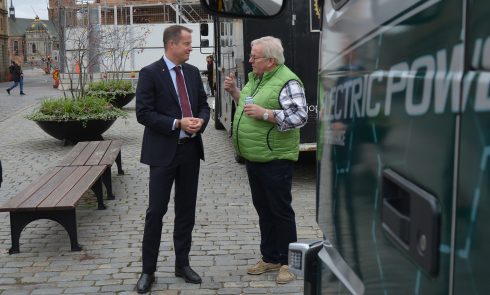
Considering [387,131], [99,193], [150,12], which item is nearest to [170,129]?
[99,193]

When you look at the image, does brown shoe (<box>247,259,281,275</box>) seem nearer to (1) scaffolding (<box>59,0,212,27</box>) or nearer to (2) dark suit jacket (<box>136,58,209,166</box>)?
(2) dark suit jacket (<box>136,58,209,166</box>)

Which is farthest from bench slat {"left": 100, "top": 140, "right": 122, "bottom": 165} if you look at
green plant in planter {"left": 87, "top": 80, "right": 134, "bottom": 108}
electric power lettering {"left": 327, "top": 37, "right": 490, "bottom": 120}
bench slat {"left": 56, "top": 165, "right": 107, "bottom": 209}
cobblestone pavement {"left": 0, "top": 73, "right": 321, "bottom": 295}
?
green plant in planter {"left": 87, "top": 80, "right": 134, "bottom": 108}

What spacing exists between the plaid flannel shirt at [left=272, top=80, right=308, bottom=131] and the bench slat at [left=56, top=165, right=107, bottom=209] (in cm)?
199

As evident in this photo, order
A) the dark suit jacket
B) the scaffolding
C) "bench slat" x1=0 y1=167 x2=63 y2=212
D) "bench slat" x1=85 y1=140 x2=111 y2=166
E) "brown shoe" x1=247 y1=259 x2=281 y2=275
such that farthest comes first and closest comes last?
the scaffolding, "bench slat" x1=85 y1=140 x2=111 y2=166, "bench slat" x1=0 y1=167 x2=63 y2=212, "brown shoe" x1=247 y1=259 x2=281 y2=275, the dark suit jacket

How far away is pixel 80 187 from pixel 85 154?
2185 mm

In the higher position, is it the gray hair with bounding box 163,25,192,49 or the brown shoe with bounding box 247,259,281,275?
the gray hair with bounding box 163,25,192,49

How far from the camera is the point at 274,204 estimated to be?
461 centimetres

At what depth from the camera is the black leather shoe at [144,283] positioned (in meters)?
4.55

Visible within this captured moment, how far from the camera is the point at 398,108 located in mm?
1434

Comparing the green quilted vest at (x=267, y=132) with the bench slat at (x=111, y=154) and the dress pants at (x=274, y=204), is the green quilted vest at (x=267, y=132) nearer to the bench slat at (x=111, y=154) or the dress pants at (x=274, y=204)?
the dress pants at (x=274, y=204)

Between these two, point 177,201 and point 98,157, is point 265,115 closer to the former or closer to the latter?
point 177,201

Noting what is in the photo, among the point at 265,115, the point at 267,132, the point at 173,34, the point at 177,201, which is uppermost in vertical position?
the point at 173,34

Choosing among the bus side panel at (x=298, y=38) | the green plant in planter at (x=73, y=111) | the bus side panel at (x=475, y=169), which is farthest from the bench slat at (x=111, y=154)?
the bus side panel at (x=475, y=169)

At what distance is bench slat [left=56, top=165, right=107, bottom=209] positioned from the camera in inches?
207
